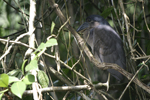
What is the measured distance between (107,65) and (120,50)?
1.18 m

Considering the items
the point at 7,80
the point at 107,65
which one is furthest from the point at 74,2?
the point at 7,80

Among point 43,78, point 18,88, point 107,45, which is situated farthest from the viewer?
point 107,45

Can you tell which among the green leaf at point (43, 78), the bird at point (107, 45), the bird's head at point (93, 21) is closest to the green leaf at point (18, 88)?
the green leaf at point (43, 78)

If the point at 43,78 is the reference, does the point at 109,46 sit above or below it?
below

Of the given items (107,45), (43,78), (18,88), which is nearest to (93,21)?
(107,45)

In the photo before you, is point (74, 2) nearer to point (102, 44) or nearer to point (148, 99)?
point (102, 44)

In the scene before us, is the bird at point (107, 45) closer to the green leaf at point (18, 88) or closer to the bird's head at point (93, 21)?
the bird's head at point (93, 21)

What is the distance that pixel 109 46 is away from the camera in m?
2.35

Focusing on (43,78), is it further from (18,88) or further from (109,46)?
(109,46)

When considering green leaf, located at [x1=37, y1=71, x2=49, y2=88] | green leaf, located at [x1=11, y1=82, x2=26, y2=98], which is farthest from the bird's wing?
green leaf, located at [x1=11, y1=82, x2=26, y2=98]

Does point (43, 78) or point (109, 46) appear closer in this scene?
point (43, 78)

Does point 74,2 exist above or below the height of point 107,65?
above

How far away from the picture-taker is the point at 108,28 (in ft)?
7.80

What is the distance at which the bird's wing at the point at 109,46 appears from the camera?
7.64 feet
